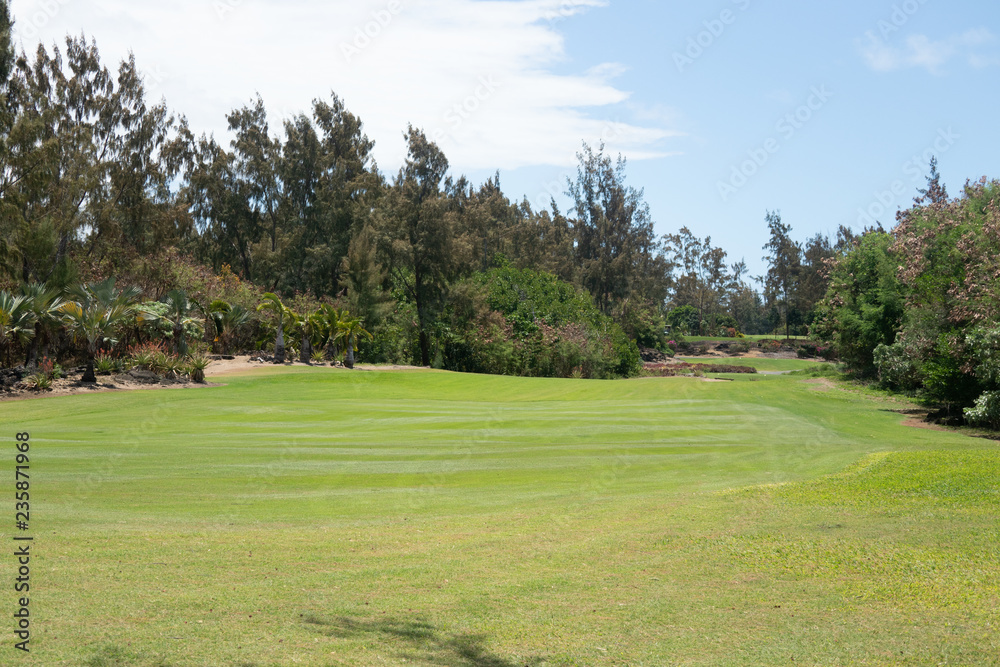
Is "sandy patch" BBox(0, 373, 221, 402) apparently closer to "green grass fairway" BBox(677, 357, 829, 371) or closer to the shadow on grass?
the shadow on grass

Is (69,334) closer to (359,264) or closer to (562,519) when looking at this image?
(359,264)

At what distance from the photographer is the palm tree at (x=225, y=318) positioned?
39.0 metres

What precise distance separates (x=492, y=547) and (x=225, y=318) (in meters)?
33.9

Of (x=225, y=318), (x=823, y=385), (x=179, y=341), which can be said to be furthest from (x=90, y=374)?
(x=823, y=385)

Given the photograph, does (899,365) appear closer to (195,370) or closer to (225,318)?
(195,370)

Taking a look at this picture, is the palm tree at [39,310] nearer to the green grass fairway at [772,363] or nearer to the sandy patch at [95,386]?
the sandy patch at [95,386]

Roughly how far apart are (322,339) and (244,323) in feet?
13.8

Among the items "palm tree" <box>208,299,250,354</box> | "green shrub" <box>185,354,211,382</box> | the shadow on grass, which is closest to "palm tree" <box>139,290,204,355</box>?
"green shrub" <box>185,354,211,382</box>

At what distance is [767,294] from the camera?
111m

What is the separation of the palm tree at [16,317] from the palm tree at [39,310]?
17 centimetres

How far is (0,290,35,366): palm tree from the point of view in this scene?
2689cm

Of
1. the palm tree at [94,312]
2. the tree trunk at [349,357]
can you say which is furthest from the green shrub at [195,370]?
the tree trunk at [349,357]

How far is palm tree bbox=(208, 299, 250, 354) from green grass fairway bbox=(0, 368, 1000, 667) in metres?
19.9

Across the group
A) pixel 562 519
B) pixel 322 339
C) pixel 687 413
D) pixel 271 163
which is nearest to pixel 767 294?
pixel 271 163
